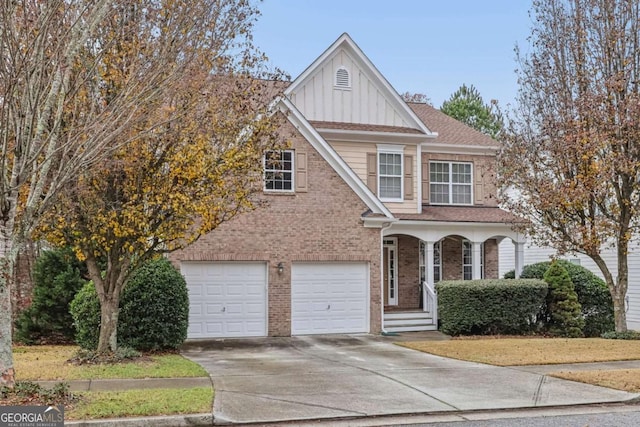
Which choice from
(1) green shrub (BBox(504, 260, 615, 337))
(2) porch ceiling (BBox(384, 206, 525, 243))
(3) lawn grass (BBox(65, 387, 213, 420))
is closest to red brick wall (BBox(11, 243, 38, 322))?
(3) lawn grass (BBox(65, 387, 213, 420))

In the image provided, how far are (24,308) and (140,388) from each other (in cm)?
938

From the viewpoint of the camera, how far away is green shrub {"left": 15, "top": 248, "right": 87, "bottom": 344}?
1672 centimetres

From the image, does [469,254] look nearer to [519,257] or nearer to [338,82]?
[519,257]

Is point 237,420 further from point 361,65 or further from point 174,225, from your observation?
point 361,65

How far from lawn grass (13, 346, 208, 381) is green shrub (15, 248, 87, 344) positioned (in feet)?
9.77

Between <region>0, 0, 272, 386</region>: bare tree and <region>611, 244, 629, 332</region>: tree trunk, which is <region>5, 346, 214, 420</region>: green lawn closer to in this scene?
<region>0, 0, 272, 386</region>: bare tree

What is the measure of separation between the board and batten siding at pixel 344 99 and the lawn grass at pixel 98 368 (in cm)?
1039

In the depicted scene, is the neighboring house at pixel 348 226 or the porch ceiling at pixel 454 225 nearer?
the neighboring house at pixel 348 226

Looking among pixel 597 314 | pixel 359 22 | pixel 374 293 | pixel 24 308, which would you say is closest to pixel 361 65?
pixel 359 22

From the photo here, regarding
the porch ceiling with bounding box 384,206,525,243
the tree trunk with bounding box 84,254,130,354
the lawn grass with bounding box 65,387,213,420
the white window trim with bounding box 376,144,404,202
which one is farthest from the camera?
the white window trim with bounding box 376,144,404,202

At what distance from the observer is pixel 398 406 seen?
9070 millimetres

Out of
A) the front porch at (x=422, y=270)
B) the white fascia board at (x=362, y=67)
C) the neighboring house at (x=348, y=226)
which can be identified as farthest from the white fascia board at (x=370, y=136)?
the front porch at (x=422, y=270)

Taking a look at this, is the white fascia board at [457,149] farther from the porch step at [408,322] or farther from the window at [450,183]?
the porch step at [408,322]

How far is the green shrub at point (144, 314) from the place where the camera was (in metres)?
14.2
